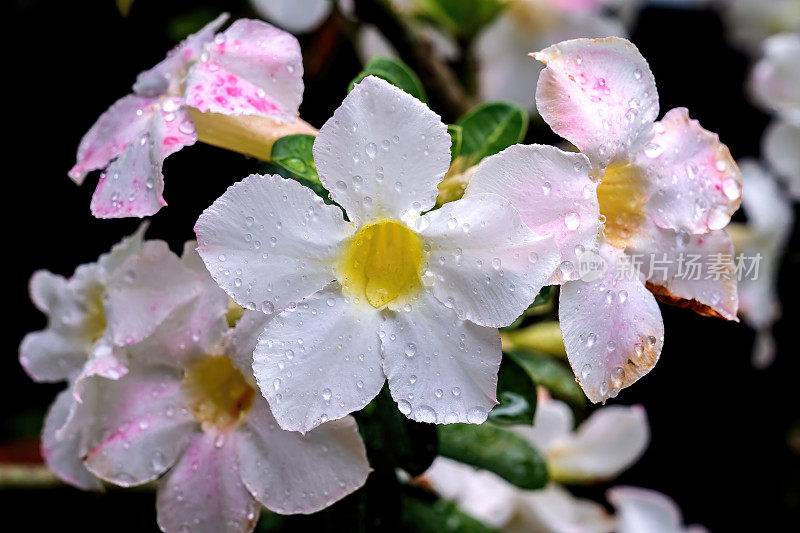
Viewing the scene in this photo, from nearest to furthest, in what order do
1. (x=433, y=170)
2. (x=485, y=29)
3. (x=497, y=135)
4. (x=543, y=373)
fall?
(x=433, y=170) → (x=497, y=135) → (x=543, y=373) → (x=485, y=29)

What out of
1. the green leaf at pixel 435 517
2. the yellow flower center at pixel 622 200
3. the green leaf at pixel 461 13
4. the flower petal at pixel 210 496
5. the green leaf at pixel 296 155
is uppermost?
the green leaf at pixel 296 155

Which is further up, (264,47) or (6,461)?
(264,47)

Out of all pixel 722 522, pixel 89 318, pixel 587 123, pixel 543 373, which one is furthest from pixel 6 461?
pixel 722 522

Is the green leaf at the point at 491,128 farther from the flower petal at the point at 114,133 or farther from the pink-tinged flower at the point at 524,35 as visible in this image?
the pink-tinged flower at the point at 524,35

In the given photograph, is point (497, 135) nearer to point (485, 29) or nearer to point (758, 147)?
point (485, 29)

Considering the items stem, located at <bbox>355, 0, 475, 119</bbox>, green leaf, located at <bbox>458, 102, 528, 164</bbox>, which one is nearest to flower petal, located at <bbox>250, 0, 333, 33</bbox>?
stem, located at <bbox>355, 0, 475, 119</bbox>

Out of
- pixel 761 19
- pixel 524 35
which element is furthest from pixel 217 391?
pixel 761 19

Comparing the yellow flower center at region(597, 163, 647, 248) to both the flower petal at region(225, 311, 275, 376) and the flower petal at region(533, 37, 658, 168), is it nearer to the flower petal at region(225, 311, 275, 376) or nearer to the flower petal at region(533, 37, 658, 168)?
the flower petal at region(533, 37, 658, 168)

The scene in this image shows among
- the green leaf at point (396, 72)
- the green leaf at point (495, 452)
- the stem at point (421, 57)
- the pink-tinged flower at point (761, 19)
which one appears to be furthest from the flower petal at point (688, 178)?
the pink-tinged flower at point (761, 19)
